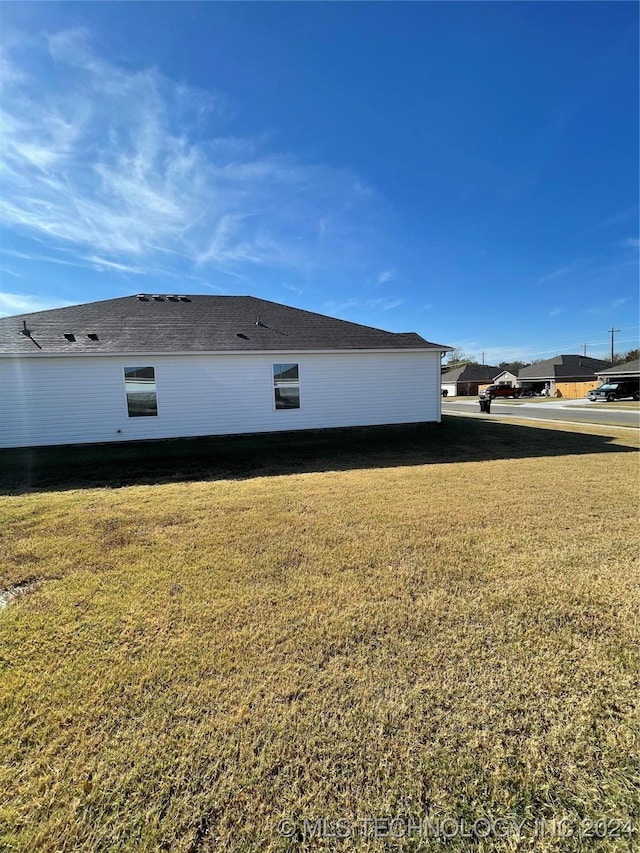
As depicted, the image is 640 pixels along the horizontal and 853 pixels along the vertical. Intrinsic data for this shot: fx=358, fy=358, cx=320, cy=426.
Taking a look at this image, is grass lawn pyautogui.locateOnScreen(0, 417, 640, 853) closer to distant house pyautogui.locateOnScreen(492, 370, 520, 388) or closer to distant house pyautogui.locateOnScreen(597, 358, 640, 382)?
→ distant house pyautogui.locateOnScreen(597, 358, 640, 382)

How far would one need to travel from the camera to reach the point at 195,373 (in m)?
10.8

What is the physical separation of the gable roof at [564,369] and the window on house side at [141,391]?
172ft

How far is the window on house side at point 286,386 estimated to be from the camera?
37.4 ft

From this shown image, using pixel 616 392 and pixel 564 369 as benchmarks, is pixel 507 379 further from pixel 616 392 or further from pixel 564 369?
pixel 616 392

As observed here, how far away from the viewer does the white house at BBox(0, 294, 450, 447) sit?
10000 mm

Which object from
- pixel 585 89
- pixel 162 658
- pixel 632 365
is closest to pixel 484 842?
pixel 162 658

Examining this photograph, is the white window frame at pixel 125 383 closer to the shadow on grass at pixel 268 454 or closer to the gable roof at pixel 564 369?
the shadow on grass at pixel 268 454

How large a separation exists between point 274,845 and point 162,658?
1.22 metres

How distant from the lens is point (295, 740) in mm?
1725

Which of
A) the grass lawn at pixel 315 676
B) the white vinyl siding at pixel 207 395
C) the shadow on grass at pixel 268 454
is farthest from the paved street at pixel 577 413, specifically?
the grass lawn at pixel 315 676

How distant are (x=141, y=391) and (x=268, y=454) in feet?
15.0

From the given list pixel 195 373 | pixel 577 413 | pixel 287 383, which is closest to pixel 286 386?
pixel 287 383

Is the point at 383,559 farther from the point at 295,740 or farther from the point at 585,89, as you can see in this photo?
the point at 585,89

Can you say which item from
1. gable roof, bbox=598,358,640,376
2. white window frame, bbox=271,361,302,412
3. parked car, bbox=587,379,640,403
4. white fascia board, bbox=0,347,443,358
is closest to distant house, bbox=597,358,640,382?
gable roof, bbox=598,358,640,376
